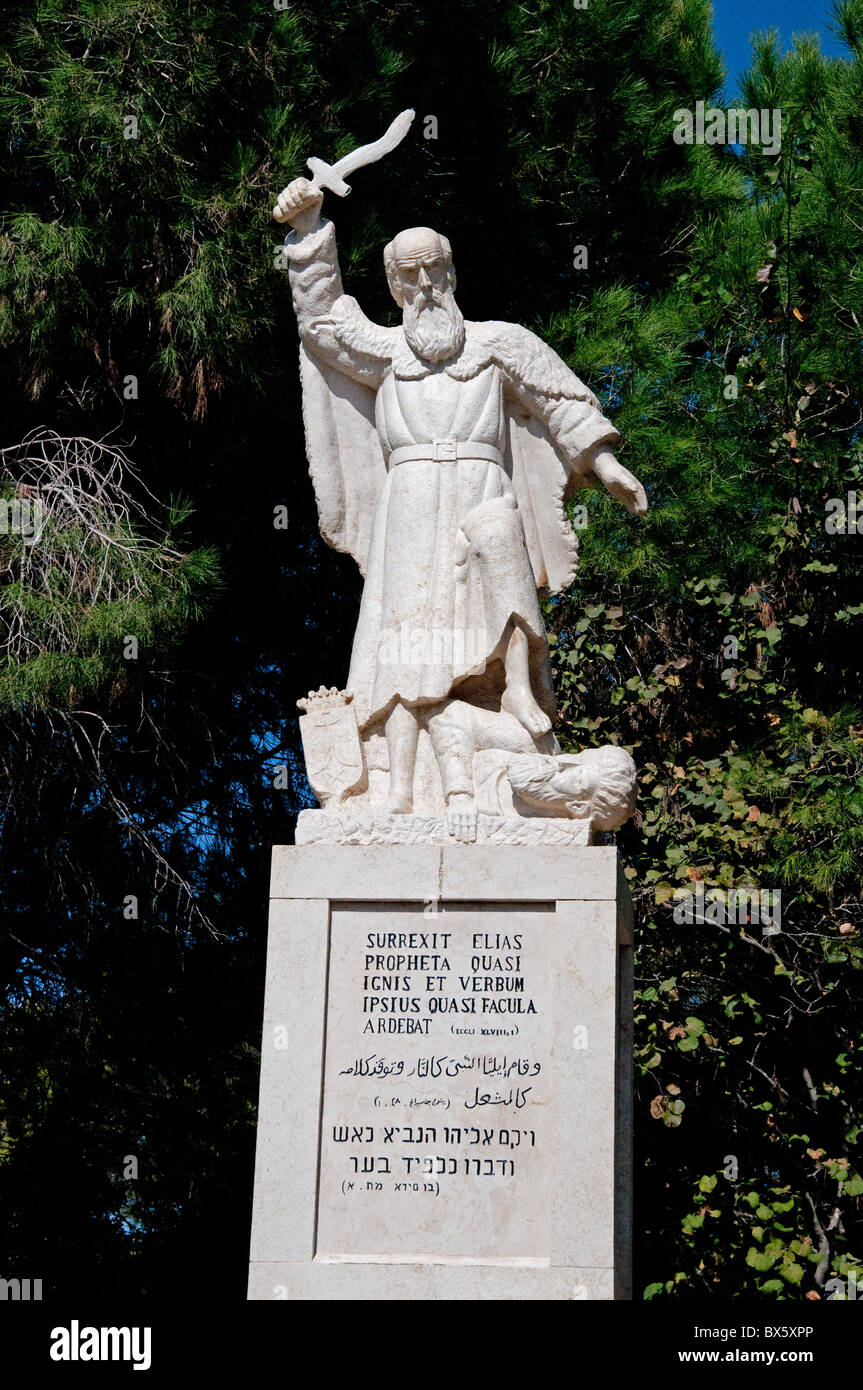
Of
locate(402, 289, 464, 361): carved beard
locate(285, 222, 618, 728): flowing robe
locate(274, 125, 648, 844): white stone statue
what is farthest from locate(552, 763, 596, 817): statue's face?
locate(402, 289, 464, 361): carved beard

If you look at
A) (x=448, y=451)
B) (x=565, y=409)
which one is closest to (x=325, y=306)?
(x=448, y=451)

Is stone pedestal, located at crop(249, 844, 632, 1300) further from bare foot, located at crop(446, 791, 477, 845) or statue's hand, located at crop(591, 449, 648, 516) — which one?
statue's hand, located at crop(591, 449, 648, 516)

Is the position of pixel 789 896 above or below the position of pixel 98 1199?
above

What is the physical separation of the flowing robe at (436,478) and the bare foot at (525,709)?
0.16 m

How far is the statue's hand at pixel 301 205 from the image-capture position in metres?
8.63

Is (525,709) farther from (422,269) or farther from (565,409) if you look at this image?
(422,269)


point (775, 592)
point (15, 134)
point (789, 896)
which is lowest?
point (789, 896)

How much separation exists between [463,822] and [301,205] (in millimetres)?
2717

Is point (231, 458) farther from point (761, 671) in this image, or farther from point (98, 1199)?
point (98, 1199)

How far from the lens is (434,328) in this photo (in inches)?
340

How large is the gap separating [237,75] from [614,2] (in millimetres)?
2712

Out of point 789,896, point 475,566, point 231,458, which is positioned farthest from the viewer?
point 231,458

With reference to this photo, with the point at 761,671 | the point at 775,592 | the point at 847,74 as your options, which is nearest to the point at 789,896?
the point at 761,671

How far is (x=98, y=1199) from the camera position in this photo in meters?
13.5
